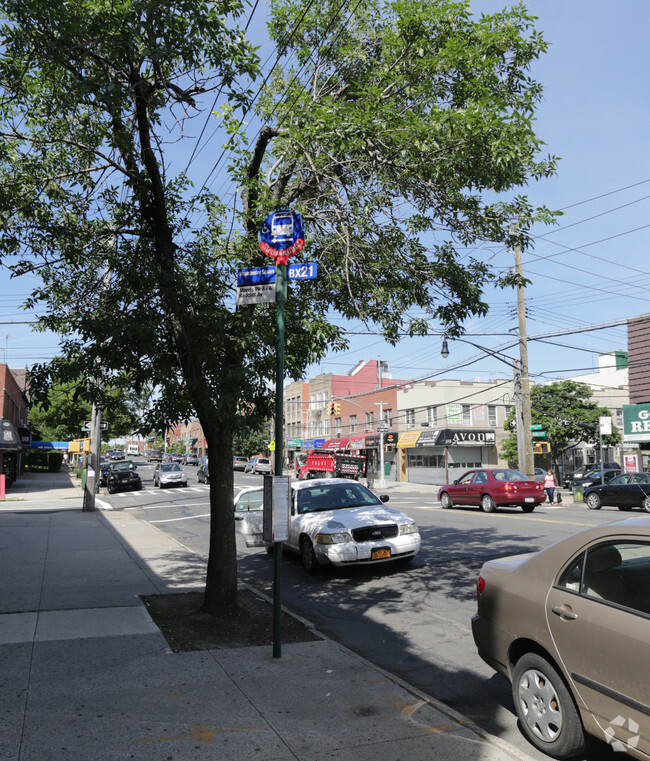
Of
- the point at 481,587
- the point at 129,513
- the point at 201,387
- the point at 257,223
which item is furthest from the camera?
the point at 129,513

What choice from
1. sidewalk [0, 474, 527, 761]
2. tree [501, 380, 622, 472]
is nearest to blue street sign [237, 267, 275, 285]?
sidewalk [0, 474, 527, 761]

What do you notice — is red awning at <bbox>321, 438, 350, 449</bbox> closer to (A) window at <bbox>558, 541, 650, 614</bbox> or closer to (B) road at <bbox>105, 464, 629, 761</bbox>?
(B) road at <bbox>105, 464, 629, 761</bbox>

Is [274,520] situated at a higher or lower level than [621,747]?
higher

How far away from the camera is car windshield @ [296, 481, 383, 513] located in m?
11.5

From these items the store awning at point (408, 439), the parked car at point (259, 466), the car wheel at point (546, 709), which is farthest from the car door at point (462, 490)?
the parked car at point (259, 466)

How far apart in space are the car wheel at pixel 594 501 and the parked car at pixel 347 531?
1582cm

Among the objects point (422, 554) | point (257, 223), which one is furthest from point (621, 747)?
point (422, 554)

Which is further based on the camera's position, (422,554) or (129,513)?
(129,513)

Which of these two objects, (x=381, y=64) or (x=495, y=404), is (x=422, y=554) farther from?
(x=495, y=404)

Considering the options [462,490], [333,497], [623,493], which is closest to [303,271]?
[333,497]

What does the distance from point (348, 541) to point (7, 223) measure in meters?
6.72

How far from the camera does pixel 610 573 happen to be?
153 inches

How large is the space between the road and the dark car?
6780 millimetres

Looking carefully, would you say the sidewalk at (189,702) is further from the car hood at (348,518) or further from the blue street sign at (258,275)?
the blue street sign at (258,275)
